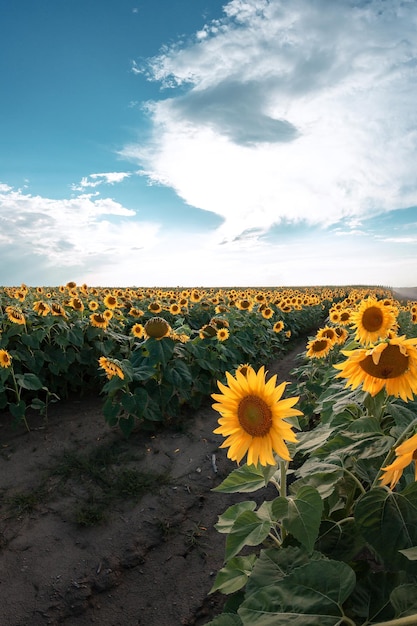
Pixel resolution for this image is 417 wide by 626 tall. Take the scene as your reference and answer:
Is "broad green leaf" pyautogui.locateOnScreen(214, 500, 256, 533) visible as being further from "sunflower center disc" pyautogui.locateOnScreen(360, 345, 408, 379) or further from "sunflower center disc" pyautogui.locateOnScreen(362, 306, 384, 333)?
"sunflower center disc" pyautogui.locateOnScreen(362, 306, 384, 333)

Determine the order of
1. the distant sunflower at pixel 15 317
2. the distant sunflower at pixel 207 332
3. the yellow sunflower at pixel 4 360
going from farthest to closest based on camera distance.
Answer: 1. the distant sunflower at pixel 207 332
2. the distant sunflower at pixel 15 317
3. the yellow sunflower at pixel 4 360

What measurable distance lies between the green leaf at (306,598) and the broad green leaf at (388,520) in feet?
1.18

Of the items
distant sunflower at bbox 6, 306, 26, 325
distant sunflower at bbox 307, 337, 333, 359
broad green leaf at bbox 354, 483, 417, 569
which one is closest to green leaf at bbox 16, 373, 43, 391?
distant sunflower at bbox 6, 306, 26, 325

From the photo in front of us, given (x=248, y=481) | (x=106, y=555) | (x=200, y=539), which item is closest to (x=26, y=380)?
(x=106, y=555)

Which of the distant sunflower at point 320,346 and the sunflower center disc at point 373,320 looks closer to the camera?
the sunflower center disc at point 373,320

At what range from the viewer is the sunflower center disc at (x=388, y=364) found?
6.38ft

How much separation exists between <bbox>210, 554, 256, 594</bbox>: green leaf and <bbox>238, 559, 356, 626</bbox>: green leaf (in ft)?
2.38

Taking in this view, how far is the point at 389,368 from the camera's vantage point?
195 cm

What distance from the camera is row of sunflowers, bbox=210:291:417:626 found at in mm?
1268

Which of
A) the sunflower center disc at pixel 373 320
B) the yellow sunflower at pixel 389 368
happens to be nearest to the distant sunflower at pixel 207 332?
the sunflower center disc at pixel 373 320

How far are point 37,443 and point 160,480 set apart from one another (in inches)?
69.7

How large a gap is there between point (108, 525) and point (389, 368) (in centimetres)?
322

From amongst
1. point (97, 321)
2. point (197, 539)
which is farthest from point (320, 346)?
point (97, 321)

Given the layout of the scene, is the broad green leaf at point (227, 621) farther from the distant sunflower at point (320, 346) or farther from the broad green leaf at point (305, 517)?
the distant sunflower at point (320, 346)
